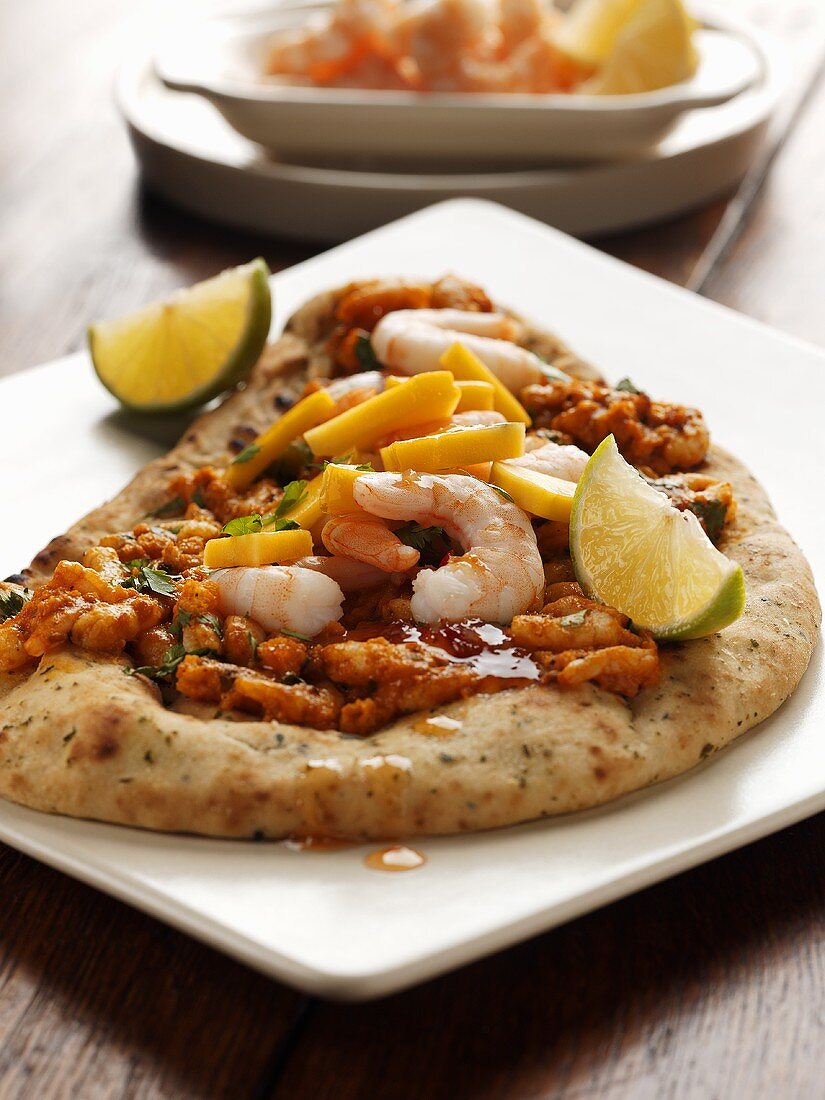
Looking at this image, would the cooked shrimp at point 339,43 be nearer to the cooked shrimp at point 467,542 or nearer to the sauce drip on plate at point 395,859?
the cooked shrimp at point 467,542

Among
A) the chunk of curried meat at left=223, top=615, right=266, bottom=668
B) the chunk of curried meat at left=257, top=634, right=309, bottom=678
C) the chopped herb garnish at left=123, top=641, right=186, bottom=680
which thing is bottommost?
the chopped herb garnish at left=123, top=641, right=186, bottom=680

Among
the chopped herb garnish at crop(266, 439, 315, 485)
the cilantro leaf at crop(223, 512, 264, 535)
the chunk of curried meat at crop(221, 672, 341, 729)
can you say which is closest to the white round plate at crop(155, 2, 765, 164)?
the chopped herb garnish at crop(266, 439, 315, 485)

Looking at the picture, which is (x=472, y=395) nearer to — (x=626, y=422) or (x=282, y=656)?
Answer: (x=626, y=422)

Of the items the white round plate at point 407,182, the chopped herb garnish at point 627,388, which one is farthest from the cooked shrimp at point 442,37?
the chopped herb garnish at point 627,388

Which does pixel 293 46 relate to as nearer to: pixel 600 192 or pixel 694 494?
pixel 600 192

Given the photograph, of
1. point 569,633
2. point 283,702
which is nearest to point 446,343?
point 569,633

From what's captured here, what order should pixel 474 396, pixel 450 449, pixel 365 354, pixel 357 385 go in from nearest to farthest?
pixel 450 449 → pixel 474 396 → pixel 357 385 → pixel 365 354

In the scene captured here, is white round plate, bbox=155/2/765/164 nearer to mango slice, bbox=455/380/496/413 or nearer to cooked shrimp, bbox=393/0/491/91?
cooked shrimp, bbox=393/0/491/91
